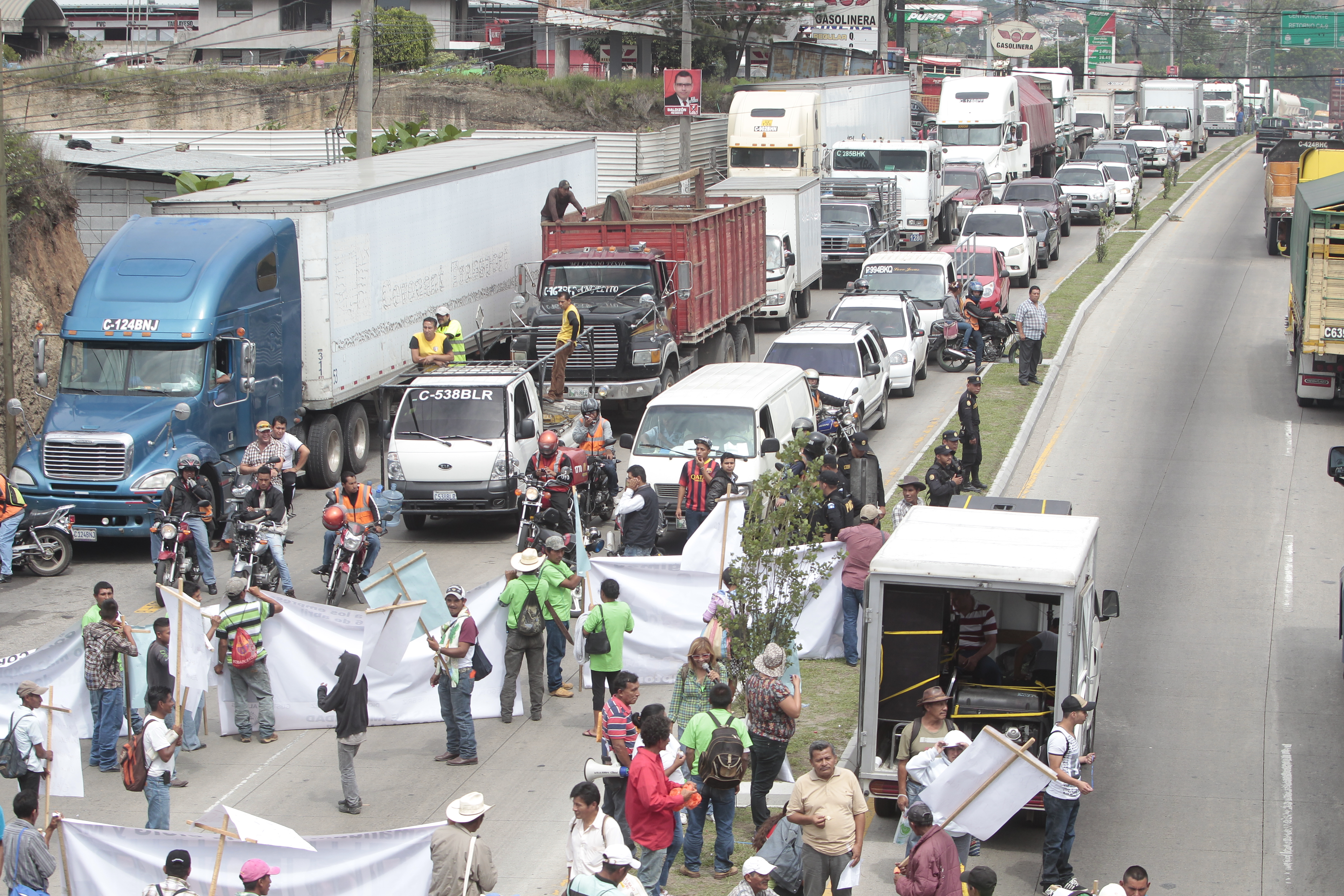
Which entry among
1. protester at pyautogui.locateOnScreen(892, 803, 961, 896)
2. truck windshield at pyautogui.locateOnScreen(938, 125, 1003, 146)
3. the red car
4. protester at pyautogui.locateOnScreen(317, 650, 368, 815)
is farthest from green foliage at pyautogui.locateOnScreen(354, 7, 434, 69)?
protester at pyautogui.locateOnScreen(892, 803, 961, 896)

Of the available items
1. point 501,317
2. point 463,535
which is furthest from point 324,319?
point 501,317

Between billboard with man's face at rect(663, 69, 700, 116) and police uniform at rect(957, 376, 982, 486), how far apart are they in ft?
70.4

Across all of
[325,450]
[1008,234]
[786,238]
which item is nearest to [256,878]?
[325,450]

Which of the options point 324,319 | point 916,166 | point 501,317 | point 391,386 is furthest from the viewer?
point 916,166

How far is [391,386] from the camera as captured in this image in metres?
19.6

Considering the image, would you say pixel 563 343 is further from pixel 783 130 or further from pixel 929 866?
pixel 783 130

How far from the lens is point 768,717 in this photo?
10336 millimetres

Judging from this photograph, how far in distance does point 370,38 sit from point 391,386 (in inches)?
463

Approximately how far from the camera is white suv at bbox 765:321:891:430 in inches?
914

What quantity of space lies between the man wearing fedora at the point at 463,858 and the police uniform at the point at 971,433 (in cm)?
1278

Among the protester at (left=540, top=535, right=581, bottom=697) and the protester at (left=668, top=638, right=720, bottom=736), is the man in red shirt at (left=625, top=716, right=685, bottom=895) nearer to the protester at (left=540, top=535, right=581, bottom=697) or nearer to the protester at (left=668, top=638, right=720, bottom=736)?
the protester at (left=668, top=638, right=720, bottom=736)

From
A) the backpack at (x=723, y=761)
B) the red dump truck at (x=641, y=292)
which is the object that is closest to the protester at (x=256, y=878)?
the backpack at (x=723, y=761)

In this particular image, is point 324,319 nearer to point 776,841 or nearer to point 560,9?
point 776,841

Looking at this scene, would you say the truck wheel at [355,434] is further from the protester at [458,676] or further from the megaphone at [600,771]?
the megaphone at [600,771]
